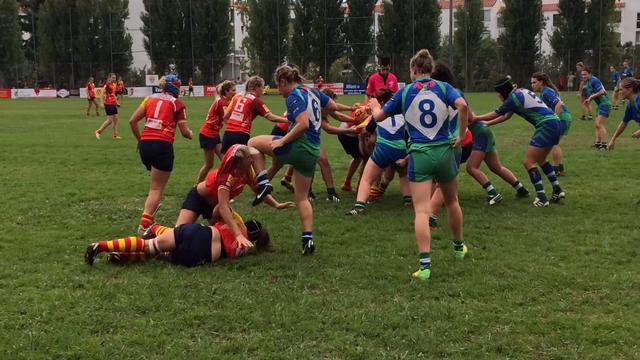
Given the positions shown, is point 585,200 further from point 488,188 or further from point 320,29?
point 320,29

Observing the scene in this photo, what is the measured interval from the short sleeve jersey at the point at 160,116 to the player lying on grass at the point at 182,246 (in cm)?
167

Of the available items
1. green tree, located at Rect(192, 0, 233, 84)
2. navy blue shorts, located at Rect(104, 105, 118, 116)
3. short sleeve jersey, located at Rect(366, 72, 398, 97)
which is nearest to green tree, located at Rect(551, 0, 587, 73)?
green tree, located at Rect(192, 0, 233, 84)

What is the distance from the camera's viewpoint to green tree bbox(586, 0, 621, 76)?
53.5 m

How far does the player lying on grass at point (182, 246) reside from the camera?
5.66 meters

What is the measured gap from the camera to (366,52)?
186 ft

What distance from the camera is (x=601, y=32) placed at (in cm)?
5331

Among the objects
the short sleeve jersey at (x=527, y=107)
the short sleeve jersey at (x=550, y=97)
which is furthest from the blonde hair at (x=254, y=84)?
the short sleeve jersey at (x=550, y=97)

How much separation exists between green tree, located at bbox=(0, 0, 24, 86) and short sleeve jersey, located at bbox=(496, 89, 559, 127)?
59.3 metres

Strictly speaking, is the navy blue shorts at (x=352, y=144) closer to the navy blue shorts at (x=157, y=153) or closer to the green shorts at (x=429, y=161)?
the navy blue shorts at (x=157, y=153)

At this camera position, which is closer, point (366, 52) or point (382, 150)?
point (382, 150)

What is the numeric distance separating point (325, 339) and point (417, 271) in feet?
5.25

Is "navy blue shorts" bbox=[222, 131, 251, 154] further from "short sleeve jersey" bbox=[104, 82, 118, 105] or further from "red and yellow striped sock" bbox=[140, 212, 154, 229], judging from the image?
"short sleeve jersey" bbox=[104, 82, 118, 105]

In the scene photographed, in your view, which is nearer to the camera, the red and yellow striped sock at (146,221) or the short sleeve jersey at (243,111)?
the red and yellow striped sock at (146,221)

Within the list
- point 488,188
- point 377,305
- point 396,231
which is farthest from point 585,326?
point 488,188
